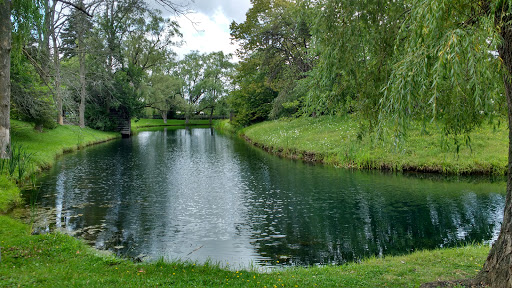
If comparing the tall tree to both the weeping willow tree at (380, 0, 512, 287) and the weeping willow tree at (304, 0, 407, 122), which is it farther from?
the weeping willow tree at (380, 0, 512, 287)

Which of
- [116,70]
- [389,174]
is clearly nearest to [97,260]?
[389,174]

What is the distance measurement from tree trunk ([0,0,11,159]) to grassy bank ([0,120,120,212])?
133 centimetres

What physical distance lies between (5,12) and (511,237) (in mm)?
14919

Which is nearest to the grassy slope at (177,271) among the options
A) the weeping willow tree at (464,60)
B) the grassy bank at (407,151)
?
the weeping willow tree at (464,60)

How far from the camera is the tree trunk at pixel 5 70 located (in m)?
12.3

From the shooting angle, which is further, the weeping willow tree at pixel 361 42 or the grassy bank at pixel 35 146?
the grassy bank at pixel 35 146

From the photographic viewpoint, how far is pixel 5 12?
12.3 m

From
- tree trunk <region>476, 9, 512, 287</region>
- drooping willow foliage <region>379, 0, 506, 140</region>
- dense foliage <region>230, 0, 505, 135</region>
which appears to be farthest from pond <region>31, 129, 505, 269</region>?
drooping willow foliage <region>379, 0, 506, 140</region>

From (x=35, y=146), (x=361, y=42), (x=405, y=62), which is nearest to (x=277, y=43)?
(x=35, y=146)

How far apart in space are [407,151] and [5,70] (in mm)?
18806

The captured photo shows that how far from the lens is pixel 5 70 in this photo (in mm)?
12797

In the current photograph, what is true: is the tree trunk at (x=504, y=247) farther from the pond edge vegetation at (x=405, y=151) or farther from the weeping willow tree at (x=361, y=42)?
the pond edge vegetation at (x=405, y=151)

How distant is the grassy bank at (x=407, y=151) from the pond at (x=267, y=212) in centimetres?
117

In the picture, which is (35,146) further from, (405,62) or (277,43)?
(405,62)
